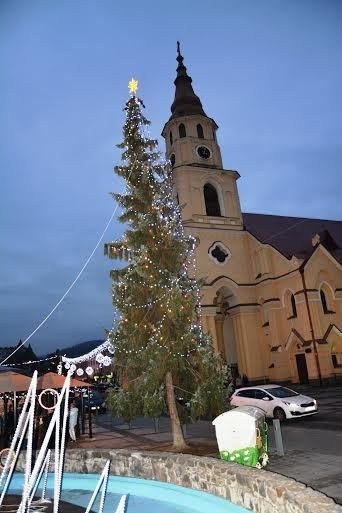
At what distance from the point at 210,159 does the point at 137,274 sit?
94.2 feet

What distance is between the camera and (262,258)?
37969 millimetres

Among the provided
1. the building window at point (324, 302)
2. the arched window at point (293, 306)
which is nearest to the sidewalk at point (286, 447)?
the arched window at point (293, 306)

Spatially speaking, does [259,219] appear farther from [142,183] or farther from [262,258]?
[142,183]

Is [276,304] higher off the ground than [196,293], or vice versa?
[276,304]

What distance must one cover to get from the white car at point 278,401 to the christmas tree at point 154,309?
5390 millimetres

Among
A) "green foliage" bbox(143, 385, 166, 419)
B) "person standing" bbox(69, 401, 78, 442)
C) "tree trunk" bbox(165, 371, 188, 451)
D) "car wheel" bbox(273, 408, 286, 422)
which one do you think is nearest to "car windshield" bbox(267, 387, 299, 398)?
"car wheel" bbox(273, 408, 286, 422)

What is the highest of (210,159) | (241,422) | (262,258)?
(210,159)

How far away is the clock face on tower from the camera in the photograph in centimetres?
4050

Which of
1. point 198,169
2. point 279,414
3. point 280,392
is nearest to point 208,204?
point 198,169

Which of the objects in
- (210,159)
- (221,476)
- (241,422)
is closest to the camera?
(221,476)

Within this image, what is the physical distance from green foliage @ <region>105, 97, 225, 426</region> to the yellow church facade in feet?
55.8

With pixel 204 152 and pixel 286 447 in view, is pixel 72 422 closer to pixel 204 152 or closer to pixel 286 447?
pixel 286 447

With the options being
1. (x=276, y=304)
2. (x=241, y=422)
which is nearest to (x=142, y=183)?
(x=241, y=422)

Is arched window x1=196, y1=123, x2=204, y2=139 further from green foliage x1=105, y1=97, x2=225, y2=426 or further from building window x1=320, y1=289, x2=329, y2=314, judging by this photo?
green foliage x1=105, y1=97, x2=225, y2=426
